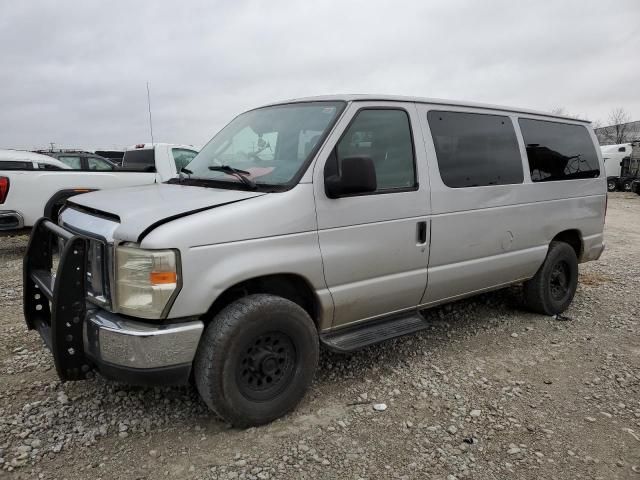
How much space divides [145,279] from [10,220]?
5765 mm

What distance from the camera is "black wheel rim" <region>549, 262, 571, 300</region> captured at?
16.8ft

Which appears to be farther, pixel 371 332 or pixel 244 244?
pixel 371 332

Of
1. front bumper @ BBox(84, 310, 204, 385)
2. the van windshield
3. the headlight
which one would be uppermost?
the van windshield

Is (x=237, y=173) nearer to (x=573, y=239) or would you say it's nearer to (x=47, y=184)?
(x=573, y=239)

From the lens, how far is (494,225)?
416 cm

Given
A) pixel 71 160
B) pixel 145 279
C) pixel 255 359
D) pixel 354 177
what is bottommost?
pixel 255 359

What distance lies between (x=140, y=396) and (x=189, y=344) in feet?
3.21

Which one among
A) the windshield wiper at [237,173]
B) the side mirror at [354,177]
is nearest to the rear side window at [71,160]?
the windshield wiper at [237,173]

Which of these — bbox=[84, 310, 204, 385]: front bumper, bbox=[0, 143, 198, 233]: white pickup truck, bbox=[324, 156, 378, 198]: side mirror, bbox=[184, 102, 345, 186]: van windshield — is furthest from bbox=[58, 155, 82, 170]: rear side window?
bbox=[324, 156, 378, 198]: side mirror

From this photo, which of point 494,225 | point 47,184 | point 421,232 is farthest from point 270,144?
point 47,184

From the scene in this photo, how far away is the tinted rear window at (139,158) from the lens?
8653mm

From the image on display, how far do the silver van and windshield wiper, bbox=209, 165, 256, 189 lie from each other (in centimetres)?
2

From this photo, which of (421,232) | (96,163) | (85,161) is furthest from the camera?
(96,163)

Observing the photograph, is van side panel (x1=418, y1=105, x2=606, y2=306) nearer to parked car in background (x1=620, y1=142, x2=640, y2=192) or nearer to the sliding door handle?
the sliding door handle
